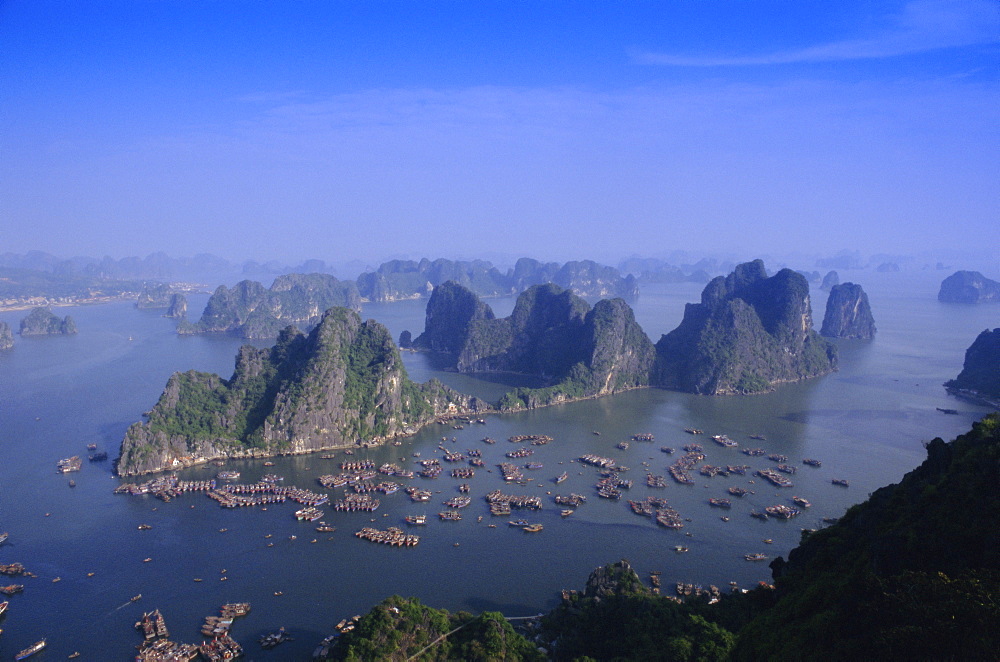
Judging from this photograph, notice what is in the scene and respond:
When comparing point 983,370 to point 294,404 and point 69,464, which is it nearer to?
point 294,404

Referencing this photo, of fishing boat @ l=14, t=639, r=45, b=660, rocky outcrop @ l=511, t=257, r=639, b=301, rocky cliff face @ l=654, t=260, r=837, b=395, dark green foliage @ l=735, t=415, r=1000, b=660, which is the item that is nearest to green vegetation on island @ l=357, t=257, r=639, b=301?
rocky outcrop @ l=511, t=257, r=639, b=301

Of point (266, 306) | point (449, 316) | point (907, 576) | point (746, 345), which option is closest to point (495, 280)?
point (266, 306)

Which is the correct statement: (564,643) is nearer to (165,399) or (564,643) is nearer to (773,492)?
(773,492)

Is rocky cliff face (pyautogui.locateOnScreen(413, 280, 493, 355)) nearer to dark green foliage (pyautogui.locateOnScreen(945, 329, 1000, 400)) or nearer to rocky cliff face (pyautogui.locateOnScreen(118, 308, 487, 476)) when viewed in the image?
rocky cliff face (pyautogui.locateOnScreen(118, 308, 487, 476))

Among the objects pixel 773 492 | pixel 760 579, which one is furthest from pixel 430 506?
pixel 773 492

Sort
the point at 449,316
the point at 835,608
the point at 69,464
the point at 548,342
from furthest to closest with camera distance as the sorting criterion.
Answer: the point at 449,316 < the point at 548,342 < the point at 69,464 < the point at 835,608

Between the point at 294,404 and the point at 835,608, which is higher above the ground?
the point at 835,608
